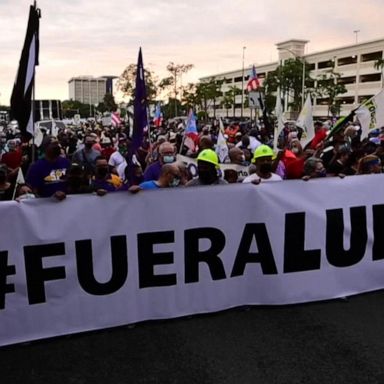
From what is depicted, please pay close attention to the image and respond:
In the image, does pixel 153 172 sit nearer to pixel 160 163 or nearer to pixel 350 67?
pixel 160 163

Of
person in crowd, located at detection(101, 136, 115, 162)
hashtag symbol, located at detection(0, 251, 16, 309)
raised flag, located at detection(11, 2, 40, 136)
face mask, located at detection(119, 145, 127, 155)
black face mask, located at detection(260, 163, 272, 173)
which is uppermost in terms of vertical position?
raised flag, located at detection(11, 2, 40, 136)

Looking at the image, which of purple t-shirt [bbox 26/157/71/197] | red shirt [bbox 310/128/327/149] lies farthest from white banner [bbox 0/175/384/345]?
red shirt [bbox 310/128/327/149]

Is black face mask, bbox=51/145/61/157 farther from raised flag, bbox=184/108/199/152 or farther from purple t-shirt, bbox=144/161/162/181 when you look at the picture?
raised flag, bbox=184/108/199/152

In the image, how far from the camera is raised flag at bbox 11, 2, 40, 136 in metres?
5.86

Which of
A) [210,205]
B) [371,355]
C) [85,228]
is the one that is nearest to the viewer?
[371,355]

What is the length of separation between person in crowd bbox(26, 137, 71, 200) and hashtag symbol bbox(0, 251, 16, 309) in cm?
254

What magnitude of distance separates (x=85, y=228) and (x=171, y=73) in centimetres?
6310

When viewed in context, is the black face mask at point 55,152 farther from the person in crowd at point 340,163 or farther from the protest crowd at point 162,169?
the person in crowd at point 340,163

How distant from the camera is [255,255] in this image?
16.2 ft

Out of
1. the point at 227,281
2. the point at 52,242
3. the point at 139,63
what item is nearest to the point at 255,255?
the point at 227,281

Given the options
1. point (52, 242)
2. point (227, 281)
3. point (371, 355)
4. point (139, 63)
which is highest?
point (139, 63)

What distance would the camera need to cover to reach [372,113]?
8.26 metres

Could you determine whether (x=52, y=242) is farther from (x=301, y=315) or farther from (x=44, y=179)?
(x=44, y=179)

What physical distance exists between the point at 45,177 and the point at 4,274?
284 cm
